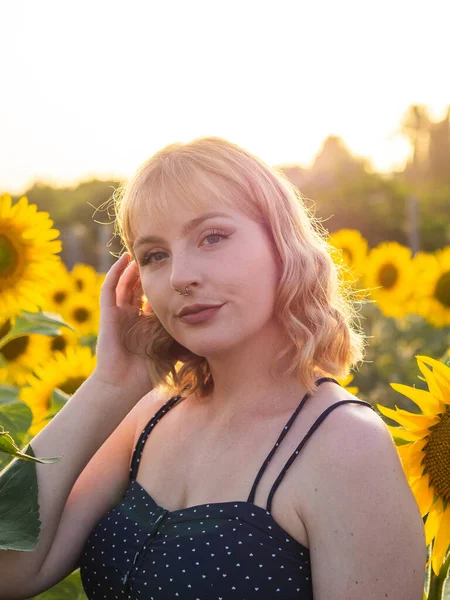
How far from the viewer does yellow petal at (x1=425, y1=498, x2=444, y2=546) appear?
1334mm

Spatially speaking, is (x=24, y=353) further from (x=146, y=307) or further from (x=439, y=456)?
(x=439, y=456)

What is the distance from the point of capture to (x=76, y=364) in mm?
2584

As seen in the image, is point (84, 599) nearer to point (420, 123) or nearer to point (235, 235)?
point (235, 235)

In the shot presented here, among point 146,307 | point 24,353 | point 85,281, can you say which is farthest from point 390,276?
point 146,307

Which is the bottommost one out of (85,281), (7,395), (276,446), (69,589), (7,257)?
(69,589)

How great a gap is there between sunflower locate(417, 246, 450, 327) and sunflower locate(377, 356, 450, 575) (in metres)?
2.74

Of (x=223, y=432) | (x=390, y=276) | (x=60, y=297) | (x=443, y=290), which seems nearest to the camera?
(x=223, y=432)

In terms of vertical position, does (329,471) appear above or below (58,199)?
above

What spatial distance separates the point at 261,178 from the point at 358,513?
65 cm

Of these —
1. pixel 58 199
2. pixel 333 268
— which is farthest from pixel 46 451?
pixel 58 199

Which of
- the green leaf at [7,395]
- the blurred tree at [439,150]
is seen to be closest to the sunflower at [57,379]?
the green leaf at [7,395]

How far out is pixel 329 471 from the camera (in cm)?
131

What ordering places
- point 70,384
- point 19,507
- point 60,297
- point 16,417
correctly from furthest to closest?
point 60,297
point 70,384
point 16,417
point 19,507

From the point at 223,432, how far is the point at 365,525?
38 centimetres
